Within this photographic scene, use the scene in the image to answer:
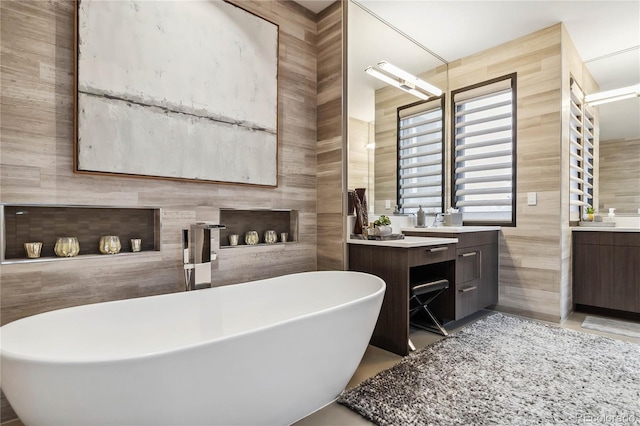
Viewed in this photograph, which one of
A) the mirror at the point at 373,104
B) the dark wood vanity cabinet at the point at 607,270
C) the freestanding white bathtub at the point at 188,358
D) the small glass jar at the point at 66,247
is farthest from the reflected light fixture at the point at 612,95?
the small glass jar at the point at 66,247

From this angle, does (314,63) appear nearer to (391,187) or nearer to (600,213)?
(391,187)

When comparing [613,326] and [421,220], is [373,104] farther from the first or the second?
[613,326]

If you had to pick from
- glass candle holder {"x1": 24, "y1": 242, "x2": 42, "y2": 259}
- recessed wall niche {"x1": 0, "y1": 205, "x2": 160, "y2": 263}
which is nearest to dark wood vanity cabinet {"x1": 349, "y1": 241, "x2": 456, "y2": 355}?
recessed wall niche {"x1": 0, "y1": 205, "x2": 160, "y2": 263}

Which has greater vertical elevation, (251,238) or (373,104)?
(373,104)

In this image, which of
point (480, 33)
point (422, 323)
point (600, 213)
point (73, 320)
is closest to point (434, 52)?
point (480, 33)

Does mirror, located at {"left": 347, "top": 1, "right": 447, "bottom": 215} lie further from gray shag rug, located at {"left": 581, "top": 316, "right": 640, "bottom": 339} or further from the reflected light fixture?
gray shag rug, located at {"left": 581, "top": 316, "right": 640, "bottom": 339}

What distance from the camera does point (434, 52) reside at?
11.6 ft

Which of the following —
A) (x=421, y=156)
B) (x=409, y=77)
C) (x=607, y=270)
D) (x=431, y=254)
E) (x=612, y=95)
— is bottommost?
(x=607, y=270)

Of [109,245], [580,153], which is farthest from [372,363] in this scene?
[580,153]

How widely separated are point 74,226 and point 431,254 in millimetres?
2262

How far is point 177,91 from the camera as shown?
80.8 inches

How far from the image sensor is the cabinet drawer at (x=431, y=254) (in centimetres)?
229

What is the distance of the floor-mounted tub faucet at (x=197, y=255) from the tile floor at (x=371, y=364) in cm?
95

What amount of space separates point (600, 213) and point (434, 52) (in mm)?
2462
